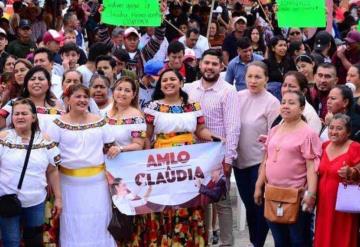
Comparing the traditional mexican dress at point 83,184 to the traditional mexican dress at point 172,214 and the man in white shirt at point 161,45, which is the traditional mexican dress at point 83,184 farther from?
the man in white shirt at point 161,45

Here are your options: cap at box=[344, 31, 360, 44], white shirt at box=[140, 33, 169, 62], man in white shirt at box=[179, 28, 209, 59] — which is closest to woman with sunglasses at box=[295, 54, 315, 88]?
cap at box=[344, 31, 360, 44]

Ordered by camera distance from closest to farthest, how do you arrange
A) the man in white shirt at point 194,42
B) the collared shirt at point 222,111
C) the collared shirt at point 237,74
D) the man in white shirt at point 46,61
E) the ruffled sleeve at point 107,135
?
the ruffled sleeve at point 107,135 < the collared shirt at point 222,111 < the man in white shirt at point 46,61 < the collared shirt at point 237,74 < the man in white shirt at point 194,42

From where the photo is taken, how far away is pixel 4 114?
724 centimetres

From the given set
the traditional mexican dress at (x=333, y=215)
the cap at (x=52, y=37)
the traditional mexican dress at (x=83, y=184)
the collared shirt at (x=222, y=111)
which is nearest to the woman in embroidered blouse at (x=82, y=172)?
the traditional mexican dress at (x=83, y=184)

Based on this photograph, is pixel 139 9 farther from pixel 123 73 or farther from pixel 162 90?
pixel 162 90

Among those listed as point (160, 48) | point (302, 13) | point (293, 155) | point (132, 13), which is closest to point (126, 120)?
point (293, 155)

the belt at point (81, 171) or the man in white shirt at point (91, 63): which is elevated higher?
the man in white shirt at point (91, 63)

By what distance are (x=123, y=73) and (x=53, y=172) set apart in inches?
101

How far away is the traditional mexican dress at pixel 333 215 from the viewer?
266 inches

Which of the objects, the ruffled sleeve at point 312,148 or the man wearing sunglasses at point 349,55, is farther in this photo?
the man wearing sunglasses at point 349,55

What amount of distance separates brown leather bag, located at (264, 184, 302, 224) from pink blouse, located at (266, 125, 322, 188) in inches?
2.4

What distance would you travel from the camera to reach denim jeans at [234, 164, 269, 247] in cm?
786

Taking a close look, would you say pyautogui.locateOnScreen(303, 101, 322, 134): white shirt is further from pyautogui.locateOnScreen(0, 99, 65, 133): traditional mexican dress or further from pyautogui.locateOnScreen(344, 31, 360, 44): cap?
pyautogui.locateOnScreen(344, 31, 360, 44): cap

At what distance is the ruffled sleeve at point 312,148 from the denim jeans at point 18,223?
2123mm
